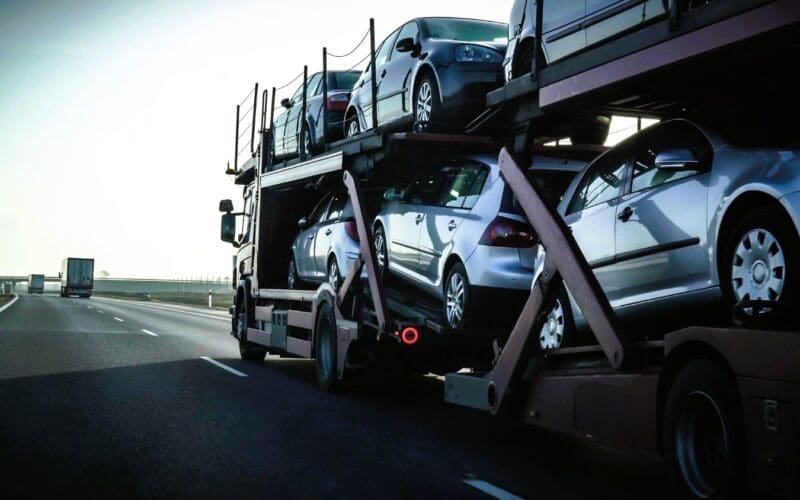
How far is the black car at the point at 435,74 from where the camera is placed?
9961 mm

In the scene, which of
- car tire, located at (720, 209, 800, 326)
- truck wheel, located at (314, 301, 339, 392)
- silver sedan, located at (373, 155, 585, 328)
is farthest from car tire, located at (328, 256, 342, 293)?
car tire, located at (720, 209, 800, 326)

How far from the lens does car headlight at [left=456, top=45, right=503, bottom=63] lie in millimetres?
10133

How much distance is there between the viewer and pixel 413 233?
30.6 feet

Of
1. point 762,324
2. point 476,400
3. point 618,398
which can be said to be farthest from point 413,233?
point 762,324

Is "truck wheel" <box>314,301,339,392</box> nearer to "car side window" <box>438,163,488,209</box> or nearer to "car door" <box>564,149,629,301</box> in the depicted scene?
"car side window" <box>438,163,488,209</box>

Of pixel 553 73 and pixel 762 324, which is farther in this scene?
pixel 553 73

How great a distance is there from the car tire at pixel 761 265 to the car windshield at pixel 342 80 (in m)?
10.2

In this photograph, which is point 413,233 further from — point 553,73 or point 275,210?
point 275,210

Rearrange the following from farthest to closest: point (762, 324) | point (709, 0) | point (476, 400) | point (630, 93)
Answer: point (476, 400) → point (630, 93) → point (709, 0) → point (762, 324)

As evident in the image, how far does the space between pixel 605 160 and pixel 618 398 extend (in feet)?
6.35

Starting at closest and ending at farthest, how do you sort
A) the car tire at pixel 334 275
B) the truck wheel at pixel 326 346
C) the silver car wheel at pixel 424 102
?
1. the silver car wheel at pixel 424 102
2. the truck wheel at pixel 326 346
3. the car tire at pixel 334 275

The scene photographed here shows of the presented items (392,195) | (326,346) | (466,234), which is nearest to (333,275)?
(326,346)

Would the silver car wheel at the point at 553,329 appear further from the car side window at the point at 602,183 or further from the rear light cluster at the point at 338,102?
the rear light cluster at the point at 338,102

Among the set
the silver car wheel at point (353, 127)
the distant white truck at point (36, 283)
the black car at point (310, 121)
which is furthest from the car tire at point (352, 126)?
the distant white truck at point (36, 283)
